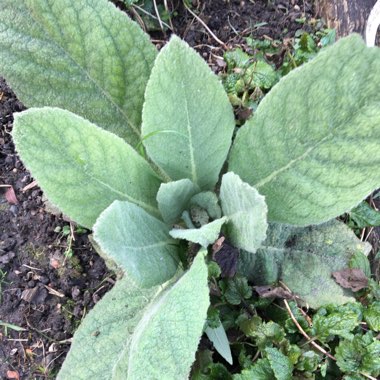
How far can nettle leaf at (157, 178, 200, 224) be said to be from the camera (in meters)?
1.14

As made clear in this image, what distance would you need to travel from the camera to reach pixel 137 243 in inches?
41.3

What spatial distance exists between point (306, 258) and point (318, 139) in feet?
1.16

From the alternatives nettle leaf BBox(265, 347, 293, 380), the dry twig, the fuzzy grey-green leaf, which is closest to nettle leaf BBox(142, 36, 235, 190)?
the fuzzy grey-green leaf

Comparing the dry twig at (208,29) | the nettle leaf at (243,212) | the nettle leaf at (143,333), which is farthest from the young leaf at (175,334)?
the dry twig at (208,29)

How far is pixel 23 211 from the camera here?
62.4 inches

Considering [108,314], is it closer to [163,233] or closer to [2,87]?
[163,233]

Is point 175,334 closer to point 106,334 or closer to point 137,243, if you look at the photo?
point 137,243

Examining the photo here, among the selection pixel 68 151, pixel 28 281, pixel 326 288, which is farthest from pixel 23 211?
pixel 326 288

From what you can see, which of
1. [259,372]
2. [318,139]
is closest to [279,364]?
[259,372]

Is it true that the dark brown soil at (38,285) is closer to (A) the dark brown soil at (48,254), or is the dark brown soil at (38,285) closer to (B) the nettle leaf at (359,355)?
(A) the dark brown soil at (48,254)

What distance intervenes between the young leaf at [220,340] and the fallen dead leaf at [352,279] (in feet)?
0.97

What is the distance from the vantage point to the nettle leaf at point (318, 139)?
968mm

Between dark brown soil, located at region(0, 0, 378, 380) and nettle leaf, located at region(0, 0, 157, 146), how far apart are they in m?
0.40

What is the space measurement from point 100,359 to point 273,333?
39 cm
